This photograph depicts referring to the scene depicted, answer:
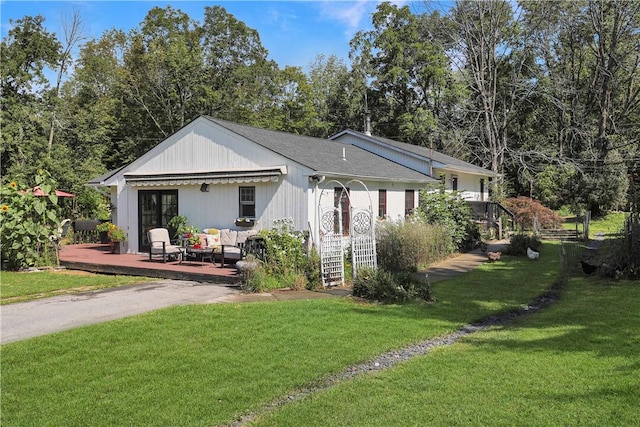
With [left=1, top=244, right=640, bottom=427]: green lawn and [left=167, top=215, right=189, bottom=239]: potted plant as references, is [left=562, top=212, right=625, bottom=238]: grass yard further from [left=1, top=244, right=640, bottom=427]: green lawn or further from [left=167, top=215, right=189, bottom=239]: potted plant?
[left=167, top=215, right=189, bottom=239]: potted plant

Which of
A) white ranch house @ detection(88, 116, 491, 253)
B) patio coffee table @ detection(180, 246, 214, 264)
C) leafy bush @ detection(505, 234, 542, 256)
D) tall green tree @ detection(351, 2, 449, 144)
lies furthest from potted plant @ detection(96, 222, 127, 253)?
tall green tree @ detection(351, 2, 449, 144)

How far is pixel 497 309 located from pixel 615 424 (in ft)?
15.8

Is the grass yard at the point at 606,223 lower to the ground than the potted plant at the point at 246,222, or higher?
lower

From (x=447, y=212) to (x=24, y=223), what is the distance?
12967mm

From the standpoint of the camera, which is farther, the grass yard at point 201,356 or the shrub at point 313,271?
the shrub at point 313,271

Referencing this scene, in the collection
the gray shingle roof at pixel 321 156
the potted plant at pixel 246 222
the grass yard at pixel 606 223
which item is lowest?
the grass yard at pixel 606 223

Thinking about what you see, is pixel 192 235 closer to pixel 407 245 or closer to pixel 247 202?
pixel 247 202

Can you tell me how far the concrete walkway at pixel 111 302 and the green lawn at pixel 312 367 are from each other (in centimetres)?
71

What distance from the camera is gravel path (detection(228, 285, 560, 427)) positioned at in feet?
14.5

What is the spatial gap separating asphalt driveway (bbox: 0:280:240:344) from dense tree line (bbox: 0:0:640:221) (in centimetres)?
1728

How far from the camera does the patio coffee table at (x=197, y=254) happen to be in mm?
13031

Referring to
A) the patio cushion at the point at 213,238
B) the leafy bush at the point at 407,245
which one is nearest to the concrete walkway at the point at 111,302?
the leafy bush at the point at 407,245

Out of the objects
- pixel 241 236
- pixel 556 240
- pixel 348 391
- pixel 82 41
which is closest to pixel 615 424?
pixel 348 391

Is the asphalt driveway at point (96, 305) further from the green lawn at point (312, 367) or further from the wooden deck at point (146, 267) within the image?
the green lawn at point (312, 367)
